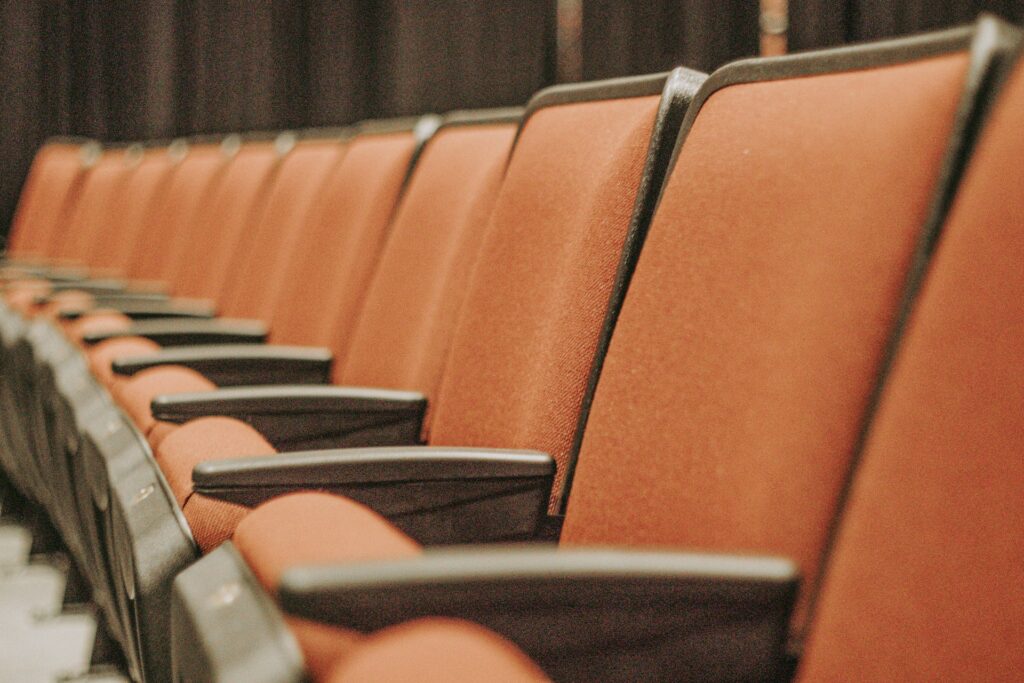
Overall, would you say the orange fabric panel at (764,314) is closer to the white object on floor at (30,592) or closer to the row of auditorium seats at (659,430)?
the row of auditorium seats at (659,430)

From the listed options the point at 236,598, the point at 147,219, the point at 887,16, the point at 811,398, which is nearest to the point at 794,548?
the point at 811,398

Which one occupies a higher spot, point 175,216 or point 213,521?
point 175,216

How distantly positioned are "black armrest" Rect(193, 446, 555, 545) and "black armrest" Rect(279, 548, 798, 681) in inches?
5.6

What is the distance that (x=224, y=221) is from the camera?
42.8 inches

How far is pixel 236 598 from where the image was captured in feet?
0.87

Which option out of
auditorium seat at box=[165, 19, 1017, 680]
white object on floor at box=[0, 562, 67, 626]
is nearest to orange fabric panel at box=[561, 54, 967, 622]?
auditorium seat at box=[165, 19, 1017, 680]

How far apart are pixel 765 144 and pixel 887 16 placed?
59 centimetres

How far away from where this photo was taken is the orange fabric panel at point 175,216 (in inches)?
47.3

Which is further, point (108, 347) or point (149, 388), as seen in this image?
point (108, 347)

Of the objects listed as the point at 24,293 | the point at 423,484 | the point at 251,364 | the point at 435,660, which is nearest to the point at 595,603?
the point at 435,660

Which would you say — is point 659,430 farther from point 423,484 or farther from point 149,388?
point 149,388

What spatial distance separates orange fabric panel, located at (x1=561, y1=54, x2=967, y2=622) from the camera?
25 centimetres

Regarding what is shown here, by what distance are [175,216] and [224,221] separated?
0.66ft

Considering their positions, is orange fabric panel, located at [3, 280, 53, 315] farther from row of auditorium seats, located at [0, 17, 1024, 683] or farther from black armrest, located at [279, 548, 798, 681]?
black armrest, located at [279, 548, 798, 681]
